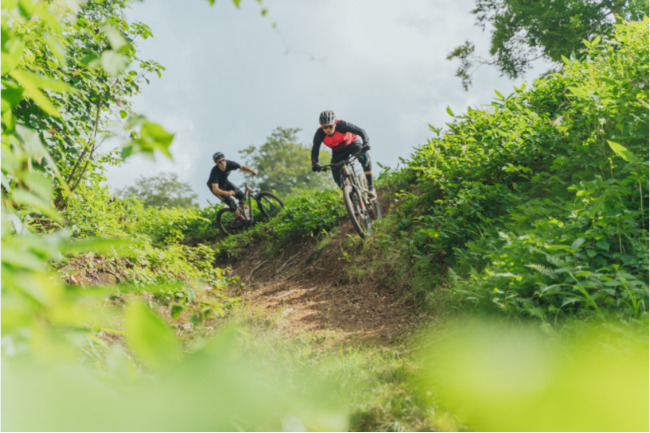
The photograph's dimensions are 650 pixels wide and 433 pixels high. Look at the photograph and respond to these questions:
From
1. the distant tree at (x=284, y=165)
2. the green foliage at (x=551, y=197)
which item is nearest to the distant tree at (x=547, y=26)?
the green foliage at (x=551, y=197)

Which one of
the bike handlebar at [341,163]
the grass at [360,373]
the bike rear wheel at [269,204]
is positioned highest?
the bike rear wheel at [269,204]

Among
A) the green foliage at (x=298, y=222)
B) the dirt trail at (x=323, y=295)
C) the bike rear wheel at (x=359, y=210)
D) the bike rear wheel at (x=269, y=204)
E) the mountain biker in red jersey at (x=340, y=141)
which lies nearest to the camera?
the dirt trail at (x=323, y=295)

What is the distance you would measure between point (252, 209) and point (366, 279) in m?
6.54

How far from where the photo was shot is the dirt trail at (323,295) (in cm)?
498

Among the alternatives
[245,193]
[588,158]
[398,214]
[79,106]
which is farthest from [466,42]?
[79,106]

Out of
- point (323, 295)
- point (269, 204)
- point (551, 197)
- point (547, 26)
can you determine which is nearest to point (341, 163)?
point (323, 295)

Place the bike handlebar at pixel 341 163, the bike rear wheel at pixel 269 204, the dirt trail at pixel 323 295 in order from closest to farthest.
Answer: the dirt trail at pixel 323 295 → the bike handlebar at pixel 341 163 → the bike rear wheel at pixel 269 204

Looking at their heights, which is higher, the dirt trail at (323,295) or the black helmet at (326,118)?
the black helmet at (326,118)

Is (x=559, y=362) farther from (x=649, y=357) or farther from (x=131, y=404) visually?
(x=131, y=404)

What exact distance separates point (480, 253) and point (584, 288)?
171 cm

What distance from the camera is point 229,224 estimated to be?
12.6 m

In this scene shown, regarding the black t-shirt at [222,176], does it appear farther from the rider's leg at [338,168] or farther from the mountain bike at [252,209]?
the rider's leg at [338,168]

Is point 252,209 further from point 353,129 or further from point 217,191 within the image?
point 353,129

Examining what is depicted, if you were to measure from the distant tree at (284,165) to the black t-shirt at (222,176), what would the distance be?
98.8 ft
